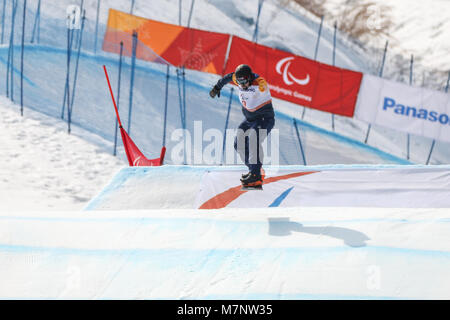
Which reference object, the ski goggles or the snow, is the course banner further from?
the ski goggles

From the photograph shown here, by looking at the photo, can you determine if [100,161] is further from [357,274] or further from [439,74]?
[439,74]

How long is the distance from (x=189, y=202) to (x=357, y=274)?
271cm

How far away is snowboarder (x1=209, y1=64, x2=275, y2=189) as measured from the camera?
437 cm

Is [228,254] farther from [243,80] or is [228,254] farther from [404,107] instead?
[404,107]

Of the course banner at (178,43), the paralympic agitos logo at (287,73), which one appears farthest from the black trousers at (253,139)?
→ the paralympic agitos logo at (287,73)

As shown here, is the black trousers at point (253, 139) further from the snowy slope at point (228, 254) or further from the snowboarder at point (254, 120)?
the snowy slope at point (228, 254)

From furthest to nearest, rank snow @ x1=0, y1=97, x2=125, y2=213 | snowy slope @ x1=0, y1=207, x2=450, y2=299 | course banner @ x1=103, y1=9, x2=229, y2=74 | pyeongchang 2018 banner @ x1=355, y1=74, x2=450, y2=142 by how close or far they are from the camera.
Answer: pyeongchang 2018 banner @ x1=355, y1=74, x2=450, y2=142 < course banner @ x1=103, y1=9, x2=229, y2=74 < snow @ x1=0, y1=97, x2=125, y2=213 < snowy slope @ x1=0, y1=207, x2=450, y2=299

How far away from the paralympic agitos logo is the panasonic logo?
6.95ft

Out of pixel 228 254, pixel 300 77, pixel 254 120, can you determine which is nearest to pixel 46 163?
pixel 254 120

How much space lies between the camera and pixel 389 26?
2073 cm

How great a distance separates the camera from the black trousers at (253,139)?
4.49 meters

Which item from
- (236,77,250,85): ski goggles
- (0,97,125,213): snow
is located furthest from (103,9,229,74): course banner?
(236,77,250,85): ski goggles

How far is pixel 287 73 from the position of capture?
1094 cm

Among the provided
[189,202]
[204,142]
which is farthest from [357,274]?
[204,142]
